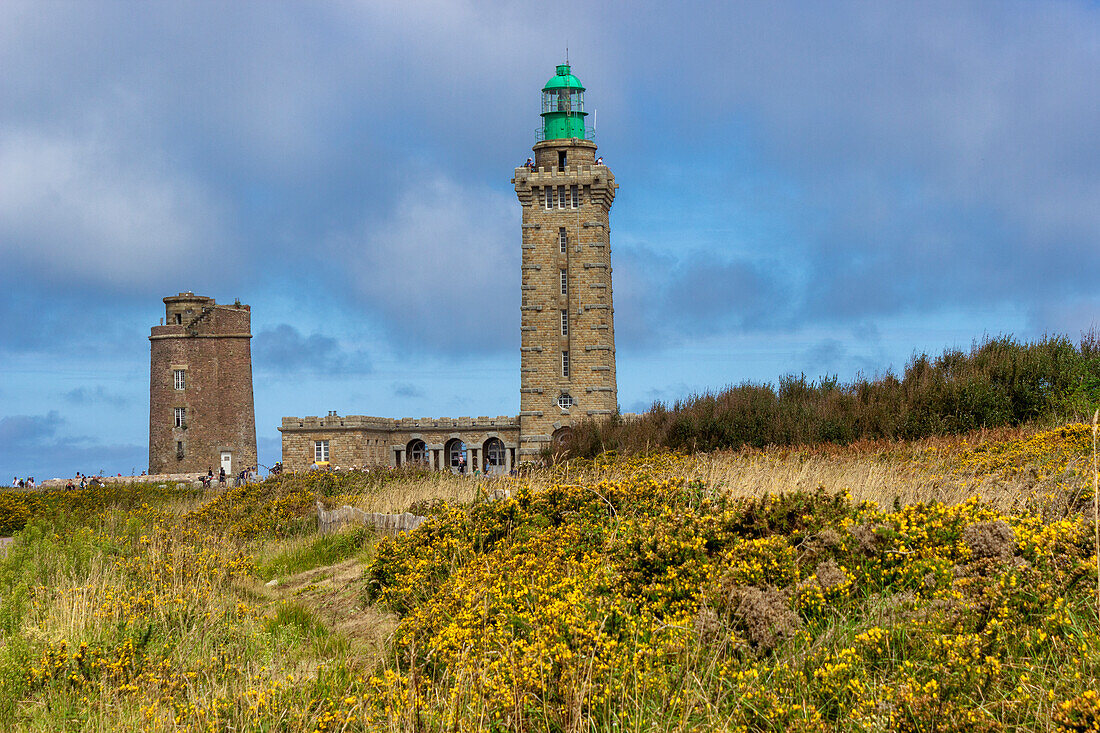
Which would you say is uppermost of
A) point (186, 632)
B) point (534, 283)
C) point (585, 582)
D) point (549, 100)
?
point (549, 100)

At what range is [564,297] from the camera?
41844 millimetres

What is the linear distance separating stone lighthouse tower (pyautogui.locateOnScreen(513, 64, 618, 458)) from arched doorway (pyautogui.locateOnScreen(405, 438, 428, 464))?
37.9ft

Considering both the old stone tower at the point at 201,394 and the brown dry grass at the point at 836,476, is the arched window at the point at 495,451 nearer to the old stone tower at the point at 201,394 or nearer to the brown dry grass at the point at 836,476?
the old stone tower at the point at 201,394

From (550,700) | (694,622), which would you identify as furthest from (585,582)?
(550,700)

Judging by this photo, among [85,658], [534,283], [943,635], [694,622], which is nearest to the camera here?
[943,635]

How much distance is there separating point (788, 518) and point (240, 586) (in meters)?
6.31

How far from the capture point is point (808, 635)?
208 inches

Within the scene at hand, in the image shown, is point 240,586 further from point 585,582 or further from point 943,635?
point 943,635

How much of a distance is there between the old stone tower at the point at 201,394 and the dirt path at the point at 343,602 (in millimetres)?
38779

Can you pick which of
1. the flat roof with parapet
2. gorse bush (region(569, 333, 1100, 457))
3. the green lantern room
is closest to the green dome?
the green lantern room

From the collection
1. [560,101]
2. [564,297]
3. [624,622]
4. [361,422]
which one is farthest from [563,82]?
[624,622]

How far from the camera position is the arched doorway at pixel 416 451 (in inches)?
2030

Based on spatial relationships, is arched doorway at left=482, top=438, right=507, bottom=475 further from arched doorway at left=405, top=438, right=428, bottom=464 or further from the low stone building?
arched doorway at left=405, top=438, right=428, bottom=464

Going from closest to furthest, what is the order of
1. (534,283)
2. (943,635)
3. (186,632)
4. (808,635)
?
(943,635), (808,635), (186,632), (534,283)
